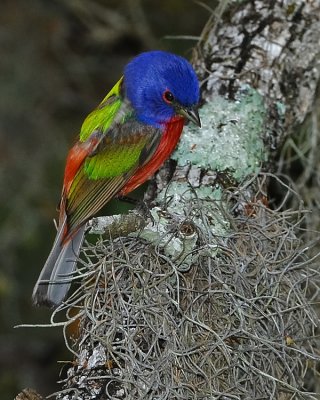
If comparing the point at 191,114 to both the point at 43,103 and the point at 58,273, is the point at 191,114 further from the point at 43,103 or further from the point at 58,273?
the point at 43,103

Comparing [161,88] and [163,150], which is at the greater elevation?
[161,88]

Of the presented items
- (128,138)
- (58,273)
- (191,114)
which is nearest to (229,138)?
(191,114)

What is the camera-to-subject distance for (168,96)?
15.5 ft

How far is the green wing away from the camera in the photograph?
4.73 metres

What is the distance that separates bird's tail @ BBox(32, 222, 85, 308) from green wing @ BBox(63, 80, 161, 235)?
0.58ft

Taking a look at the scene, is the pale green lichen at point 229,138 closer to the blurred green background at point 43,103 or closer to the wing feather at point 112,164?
the wing feather at point 112,164

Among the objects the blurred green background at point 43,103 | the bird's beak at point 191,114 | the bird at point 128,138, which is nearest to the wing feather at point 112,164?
the bird at point 128,138

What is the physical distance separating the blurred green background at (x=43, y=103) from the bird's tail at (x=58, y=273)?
7.44ft

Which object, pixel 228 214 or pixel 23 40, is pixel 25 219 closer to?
Answer: pixel 23 40

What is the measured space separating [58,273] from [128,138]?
2.63 feet

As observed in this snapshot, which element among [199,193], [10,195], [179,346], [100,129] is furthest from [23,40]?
[179,346]

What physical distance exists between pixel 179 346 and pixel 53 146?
4039 mm

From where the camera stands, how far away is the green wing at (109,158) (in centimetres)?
473

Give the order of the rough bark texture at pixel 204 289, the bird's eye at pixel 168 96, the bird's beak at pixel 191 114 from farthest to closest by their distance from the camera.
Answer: the bird's eye at pixel 168 96 < the bird's beak at pixel 191 114 < the rough bark texture at pixel 204 289
